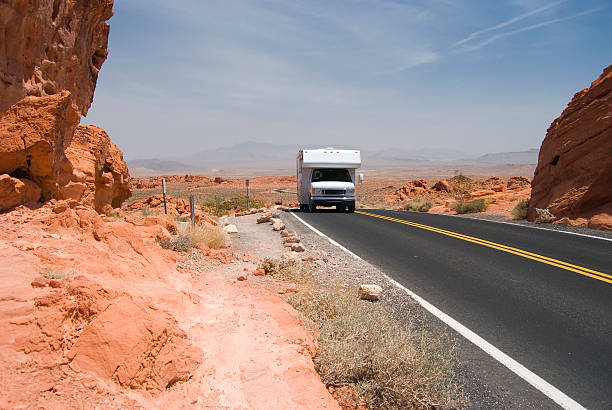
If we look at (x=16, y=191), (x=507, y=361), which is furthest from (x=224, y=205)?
(x=507, y=361)

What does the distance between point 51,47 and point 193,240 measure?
160 inches

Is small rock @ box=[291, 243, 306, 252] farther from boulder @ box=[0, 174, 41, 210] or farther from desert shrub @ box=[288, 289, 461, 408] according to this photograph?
boulder @ box=[0, 174, 41, 210]

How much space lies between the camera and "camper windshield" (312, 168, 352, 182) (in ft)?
69.7

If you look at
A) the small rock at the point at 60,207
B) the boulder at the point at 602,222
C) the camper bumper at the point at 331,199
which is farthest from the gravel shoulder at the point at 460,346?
the camper bumper at the point at 331,199

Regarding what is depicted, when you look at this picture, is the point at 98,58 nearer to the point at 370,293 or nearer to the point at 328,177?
the point at 370,293

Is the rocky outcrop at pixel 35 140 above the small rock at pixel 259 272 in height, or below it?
above

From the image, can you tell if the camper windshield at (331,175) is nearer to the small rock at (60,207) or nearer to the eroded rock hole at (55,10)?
the eroded rock hole at (55,10)

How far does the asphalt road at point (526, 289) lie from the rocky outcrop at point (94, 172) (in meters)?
5.61

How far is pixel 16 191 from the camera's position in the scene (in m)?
4.69

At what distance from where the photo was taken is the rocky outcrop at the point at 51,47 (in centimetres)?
486

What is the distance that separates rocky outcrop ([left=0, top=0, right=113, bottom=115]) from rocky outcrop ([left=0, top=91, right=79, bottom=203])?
192 mm

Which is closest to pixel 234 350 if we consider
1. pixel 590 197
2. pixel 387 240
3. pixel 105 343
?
pixel 105 343

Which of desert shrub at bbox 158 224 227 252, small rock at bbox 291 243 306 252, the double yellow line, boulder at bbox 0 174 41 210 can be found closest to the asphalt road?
the double yellow line

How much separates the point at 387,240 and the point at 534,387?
309 inches
